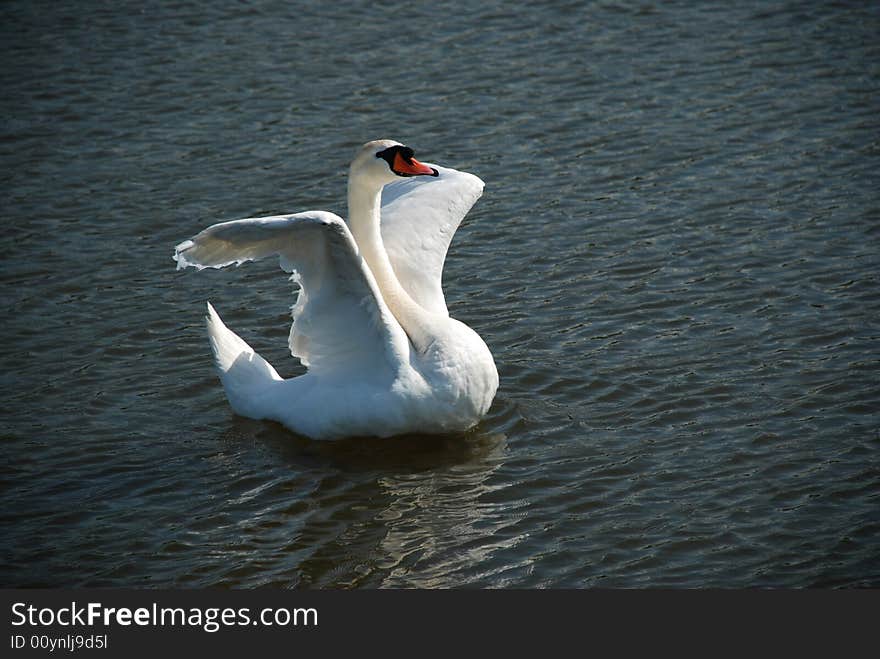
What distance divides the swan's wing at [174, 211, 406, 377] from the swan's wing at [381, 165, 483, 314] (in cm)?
90

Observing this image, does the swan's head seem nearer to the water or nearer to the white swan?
the white swan

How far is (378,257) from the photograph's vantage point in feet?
32.3

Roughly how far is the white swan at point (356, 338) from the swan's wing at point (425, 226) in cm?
3

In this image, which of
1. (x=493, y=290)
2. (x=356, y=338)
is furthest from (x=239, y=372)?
(x=493, y=290)

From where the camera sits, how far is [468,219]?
1334cm

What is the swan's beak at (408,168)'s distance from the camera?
947 centimetres

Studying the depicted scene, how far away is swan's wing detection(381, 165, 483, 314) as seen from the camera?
10289 millimetres

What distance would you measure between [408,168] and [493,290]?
2.63 m

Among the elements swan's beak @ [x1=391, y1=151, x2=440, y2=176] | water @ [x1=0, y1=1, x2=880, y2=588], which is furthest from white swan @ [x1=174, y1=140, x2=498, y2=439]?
water @ [x1=0, y1=1, x2=880, y2=588]

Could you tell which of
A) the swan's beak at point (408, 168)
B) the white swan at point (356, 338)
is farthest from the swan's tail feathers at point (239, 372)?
the swan's beak at point (408, 168)

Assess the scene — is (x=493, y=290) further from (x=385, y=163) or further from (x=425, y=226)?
(x=385, y=163)

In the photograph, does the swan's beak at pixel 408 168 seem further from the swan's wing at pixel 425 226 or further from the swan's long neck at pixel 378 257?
the swan's wing at pixel 425 226

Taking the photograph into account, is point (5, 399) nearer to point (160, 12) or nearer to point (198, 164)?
point (198, 164)

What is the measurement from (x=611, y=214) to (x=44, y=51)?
341 inches
